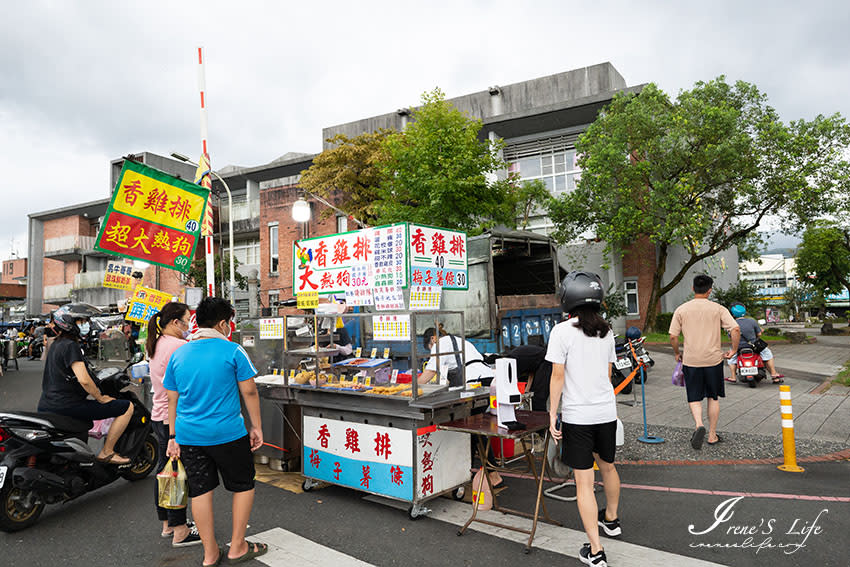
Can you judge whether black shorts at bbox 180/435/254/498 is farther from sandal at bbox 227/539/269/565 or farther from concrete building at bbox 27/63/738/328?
concrete building at bbox 27/63/738/328

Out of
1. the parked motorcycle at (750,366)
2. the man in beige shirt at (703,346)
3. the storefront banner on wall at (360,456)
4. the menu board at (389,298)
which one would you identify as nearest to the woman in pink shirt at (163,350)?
the storefront banner on wall at (360,456)

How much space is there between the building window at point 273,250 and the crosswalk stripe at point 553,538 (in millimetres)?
26593

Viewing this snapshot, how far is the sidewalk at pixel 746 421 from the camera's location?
622 cm

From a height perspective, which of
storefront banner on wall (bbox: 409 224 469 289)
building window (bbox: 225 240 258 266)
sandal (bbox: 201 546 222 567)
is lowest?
sandal (bbox: 201 546 222 567)

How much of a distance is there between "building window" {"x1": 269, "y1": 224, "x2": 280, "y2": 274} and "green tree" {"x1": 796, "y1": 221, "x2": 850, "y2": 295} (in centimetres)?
2892

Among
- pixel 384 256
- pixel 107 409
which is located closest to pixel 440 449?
pixel 384 256

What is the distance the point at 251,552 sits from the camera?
3832 mm

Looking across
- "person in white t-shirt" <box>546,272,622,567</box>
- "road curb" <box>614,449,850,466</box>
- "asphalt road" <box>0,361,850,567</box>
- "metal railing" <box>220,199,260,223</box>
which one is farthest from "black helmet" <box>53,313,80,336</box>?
"metal railing" <box>220,199,260,223</box>

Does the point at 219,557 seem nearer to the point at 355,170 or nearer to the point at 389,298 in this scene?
the point at 389,298

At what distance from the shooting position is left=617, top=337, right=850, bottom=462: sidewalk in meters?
6.22

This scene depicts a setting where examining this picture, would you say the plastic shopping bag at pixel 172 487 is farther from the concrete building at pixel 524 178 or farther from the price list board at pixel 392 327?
the concrete building at pixel 524 178

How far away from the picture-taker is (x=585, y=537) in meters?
4.03

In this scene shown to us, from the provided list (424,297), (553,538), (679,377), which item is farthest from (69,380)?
(679,377)

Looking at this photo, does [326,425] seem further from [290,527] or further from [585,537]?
[585,537]
